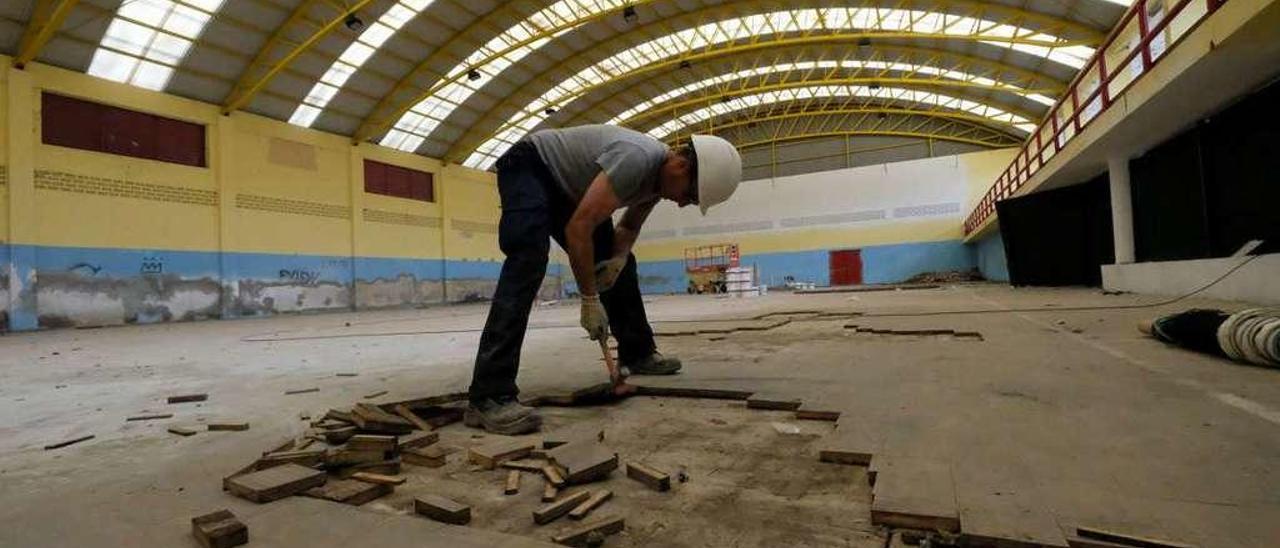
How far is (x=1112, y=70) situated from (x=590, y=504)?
53.9ft

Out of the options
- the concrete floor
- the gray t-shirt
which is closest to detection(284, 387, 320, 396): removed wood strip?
the concrete floor

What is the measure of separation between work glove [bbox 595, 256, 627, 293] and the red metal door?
25.1 metres

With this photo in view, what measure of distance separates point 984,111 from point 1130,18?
19.7m

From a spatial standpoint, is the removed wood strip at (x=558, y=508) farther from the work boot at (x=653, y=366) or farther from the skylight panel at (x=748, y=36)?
the skylight panel at (x=748, y=36)

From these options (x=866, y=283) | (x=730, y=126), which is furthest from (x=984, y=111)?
(x=730, y=126)

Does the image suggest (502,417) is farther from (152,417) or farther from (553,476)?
(152,417)

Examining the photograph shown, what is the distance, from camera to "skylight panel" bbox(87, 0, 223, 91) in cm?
1282

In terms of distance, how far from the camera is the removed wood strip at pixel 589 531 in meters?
1.14

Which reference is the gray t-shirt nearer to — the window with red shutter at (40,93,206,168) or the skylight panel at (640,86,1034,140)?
the window with red shutter at (40,93,206,168)

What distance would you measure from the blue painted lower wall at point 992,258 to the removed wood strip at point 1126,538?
822 inches

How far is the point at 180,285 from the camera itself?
595 inches

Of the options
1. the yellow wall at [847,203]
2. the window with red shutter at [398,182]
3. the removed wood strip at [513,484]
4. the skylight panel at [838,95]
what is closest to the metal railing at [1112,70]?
the skylight panel at [838,95]

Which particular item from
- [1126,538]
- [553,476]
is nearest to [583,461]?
[553,476]

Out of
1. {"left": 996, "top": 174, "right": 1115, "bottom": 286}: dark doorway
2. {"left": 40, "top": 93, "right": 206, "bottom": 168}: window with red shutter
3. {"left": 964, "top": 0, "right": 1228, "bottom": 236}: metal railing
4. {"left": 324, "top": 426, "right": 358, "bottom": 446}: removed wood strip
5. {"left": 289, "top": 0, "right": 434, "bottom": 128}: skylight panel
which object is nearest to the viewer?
{"left": 324, "top": 426, "right": 358, "bottom": 446}: removed wood strip
